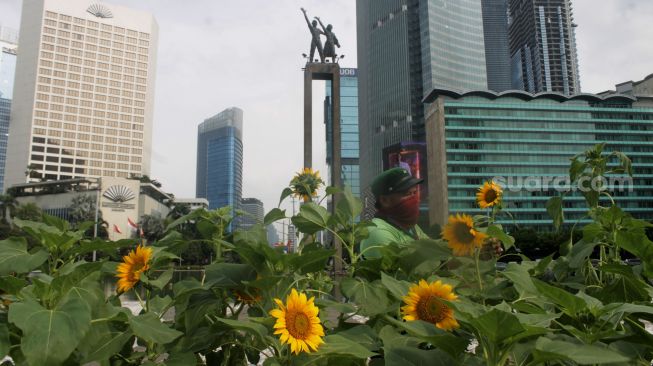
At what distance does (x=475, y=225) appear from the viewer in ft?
3.28

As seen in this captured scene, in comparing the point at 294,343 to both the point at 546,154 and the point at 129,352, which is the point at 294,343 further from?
the point at 546,154

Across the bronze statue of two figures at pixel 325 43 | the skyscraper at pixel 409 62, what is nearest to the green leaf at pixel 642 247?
the bronze statue of two figures at pixel 325 43

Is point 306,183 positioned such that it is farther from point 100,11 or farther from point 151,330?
point 100,11

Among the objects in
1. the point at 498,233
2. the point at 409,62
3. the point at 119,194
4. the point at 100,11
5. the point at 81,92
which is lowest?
the point at 498,233

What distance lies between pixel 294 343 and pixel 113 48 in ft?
328

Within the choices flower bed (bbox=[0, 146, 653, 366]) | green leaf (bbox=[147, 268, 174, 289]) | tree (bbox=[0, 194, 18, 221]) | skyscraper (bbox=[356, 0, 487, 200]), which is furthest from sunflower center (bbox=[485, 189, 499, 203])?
skyscraper (bbox=[356, 0, 487, 200])

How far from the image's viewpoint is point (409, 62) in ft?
264

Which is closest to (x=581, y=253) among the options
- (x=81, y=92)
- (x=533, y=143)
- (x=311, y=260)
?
(x=311, y=260)

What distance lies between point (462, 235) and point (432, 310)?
9.8 inches

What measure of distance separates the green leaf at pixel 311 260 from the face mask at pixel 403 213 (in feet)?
6.10

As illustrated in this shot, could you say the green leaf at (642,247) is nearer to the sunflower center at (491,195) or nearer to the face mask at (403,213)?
the sunflower center at (491,195)

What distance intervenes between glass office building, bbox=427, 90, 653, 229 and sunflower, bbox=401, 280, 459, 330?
6183 centimetres

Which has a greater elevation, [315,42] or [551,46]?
[551,46]

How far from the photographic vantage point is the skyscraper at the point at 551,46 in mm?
110375
